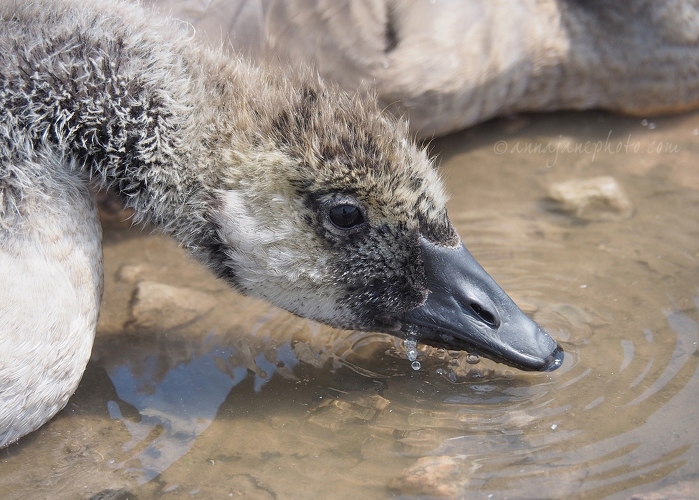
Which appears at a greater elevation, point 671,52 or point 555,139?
point 671,52

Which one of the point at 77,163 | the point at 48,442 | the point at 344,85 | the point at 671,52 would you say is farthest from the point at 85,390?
the point at 671,52

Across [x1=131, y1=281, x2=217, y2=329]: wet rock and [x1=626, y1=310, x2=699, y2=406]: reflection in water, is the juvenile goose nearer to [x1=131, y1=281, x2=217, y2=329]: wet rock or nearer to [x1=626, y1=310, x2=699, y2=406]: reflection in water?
[x1=626, y1=310, x2=699, y2=406]: reflection in water

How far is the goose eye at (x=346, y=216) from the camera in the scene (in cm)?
242

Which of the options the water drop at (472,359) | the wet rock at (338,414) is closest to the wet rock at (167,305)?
the wet rock at (338,414)

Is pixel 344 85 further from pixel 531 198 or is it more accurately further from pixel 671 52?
pixel 671 52

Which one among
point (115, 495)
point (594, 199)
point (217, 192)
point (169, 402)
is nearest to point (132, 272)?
point (169, 402)

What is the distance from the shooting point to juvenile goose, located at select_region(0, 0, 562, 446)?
94.5 inches

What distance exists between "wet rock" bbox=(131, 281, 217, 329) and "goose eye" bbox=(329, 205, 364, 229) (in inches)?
35.0

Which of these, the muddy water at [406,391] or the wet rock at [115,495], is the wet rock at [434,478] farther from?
the wet rock at [115,495]

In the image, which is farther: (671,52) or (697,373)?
(671,52)

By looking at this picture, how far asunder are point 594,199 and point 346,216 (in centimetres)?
146

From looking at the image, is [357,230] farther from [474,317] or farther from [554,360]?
[554,360]

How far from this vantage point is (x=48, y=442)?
8.21ft

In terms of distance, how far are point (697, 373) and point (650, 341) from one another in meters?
0.20
